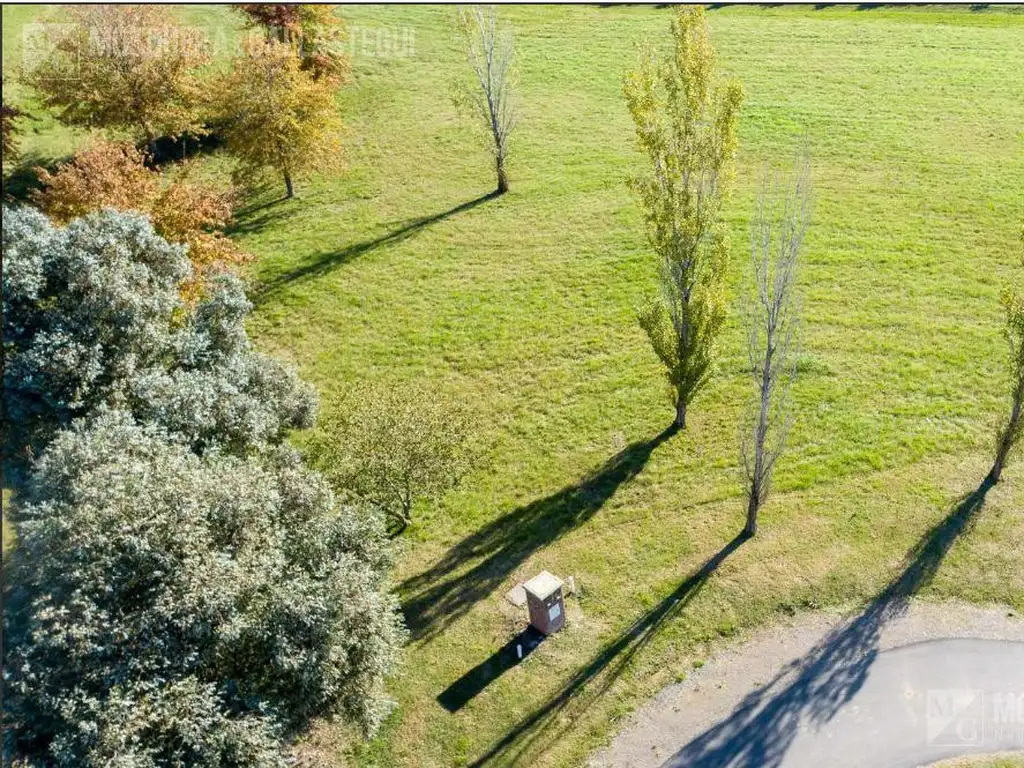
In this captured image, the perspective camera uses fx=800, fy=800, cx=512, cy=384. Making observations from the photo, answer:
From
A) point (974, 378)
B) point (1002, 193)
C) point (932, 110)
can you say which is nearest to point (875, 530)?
point (974, 378)

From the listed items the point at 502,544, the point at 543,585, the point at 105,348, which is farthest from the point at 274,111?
the point at 543,585

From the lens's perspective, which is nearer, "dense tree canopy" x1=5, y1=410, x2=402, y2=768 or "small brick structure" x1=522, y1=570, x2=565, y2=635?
"dense tree canopy" x1=5, y1=410, x2=402, y2=768

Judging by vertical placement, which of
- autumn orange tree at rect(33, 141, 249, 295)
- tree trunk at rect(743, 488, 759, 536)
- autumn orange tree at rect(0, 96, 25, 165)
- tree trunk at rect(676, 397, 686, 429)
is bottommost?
tree trunk at rect(743, 488, 759, 536)

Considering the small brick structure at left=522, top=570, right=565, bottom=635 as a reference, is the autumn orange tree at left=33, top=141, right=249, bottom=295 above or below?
above

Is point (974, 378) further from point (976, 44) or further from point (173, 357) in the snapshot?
point (976, 44)

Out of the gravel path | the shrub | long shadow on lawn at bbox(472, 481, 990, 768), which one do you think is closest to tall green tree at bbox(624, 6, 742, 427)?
long shadow on lawn at bbox(472, 481, 990, 768)

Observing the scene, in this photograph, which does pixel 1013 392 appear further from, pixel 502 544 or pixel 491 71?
pixel 491 71

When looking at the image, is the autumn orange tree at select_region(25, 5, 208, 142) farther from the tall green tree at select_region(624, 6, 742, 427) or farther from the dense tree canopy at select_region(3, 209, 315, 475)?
the tall green tree at select_region(624, 6, 742, 427)
